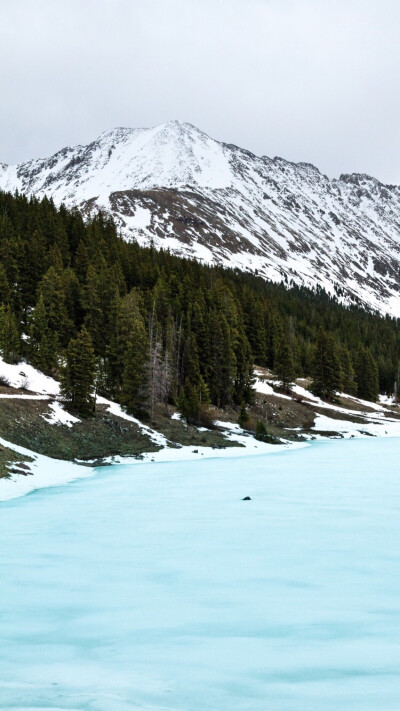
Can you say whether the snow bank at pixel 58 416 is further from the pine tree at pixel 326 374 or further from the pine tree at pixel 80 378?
the pine tree at pixel 326 374

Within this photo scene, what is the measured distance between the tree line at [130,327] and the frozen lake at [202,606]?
32053 millimetres

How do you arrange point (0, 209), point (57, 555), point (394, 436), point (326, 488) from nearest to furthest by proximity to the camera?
point (57, 555) < point (326, 488) < point (394, 436) < point (0, 209)

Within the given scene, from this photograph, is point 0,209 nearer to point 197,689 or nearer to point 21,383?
point 21,383

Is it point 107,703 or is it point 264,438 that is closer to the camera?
point 107,703

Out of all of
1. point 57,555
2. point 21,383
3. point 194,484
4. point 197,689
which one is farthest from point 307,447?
point 197,689

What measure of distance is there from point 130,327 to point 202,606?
5514 centimetres

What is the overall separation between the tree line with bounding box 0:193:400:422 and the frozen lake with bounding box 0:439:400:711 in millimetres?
32053

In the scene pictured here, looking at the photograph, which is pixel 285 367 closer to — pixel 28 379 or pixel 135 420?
pixel 135 420

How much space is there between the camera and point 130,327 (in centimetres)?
6334

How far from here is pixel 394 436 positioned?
2509 inches

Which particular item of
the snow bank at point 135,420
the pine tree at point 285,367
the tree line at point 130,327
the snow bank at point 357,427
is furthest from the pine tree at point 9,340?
the pine tree at point 285,367

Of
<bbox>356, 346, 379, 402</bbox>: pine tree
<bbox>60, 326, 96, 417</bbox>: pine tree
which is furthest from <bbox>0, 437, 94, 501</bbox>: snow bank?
<bbox>356, 346, 379, 402</bbox>: pine tree

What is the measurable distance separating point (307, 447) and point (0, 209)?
3275 inches

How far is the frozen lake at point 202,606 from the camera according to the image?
6367 mm
